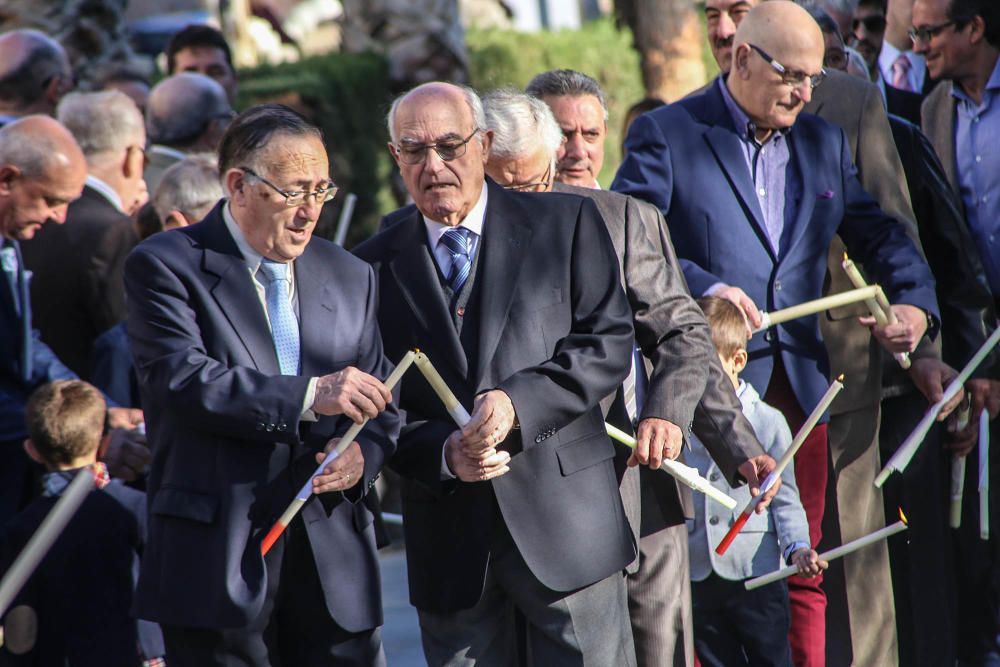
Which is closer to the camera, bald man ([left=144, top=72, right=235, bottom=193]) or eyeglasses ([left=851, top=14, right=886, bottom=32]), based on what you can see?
bald man ([left=144, top=72, right=235, bottom=193])

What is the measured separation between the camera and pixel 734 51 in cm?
528

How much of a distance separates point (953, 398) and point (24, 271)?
3130 millimetres

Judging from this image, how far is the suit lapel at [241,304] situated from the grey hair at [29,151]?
1.66 meters

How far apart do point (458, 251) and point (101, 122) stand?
2562mm

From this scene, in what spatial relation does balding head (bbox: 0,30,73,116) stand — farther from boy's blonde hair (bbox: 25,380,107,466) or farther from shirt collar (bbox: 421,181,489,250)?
shirt collar (bbox: 421,181,489,250)

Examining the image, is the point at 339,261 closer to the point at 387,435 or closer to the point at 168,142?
the point at 387,435

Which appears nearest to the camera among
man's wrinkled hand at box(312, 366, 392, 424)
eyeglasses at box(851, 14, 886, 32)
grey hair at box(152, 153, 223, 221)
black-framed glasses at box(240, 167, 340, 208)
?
man's wrinkled hand at box(312, 366, 392, 424)

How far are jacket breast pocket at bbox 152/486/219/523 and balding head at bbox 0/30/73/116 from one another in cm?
354

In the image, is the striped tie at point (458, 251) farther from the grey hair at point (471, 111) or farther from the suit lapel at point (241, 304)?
the suit lapel at point (241, 304)

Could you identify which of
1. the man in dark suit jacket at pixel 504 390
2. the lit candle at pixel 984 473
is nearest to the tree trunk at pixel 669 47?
the lit candle at pixel 984 473

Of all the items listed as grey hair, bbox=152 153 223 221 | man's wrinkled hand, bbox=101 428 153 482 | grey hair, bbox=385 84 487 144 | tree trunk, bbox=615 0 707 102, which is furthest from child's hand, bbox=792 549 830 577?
tree trunk, bbox=615 0 707 102

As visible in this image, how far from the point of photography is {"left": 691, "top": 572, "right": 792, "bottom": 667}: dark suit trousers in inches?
197

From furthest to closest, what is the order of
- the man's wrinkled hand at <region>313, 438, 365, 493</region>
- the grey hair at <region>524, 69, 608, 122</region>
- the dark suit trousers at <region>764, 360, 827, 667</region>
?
the grey hair at <region>524, 69, 608, 122</region>, the dark suit trousers at <region>764, 360, 827, 667</region>, the man's wrinkled hand at <region>313, 438, 365, 493</region>

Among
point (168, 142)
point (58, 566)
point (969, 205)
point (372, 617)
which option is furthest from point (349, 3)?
point (372, 617)
